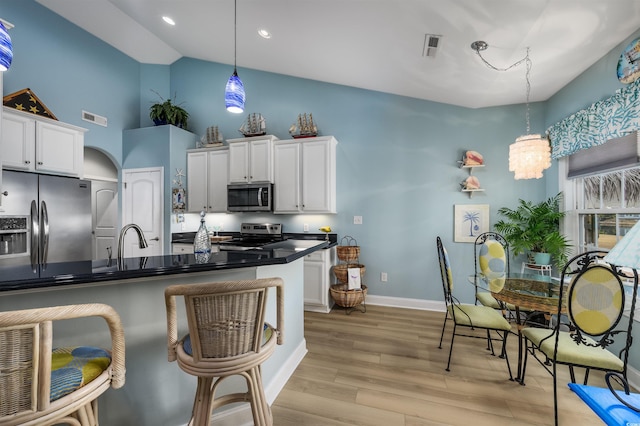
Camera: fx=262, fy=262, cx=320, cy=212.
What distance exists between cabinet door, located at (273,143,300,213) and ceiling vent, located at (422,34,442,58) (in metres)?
1.95

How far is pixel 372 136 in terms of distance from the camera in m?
3.80

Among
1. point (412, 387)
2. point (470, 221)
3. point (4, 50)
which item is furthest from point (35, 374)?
point (470, 221)

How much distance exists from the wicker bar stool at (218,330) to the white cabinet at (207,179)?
3229mm

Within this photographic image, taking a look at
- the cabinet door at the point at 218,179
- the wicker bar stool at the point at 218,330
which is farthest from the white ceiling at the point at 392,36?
the wicker bar stool at the point at 218,330

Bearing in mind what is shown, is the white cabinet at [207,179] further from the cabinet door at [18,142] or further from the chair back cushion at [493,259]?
the chair back cushion at [493,259]

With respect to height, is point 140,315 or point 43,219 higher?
point 43,219

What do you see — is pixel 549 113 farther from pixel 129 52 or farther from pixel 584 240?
pixel 129 52

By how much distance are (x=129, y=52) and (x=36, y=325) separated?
205 inches

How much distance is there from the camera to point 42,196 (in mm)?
2871

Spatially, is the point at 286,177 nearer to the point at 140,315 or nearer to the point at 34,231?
the point at 140,315

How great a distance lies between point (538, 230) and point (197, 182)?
15.5 ft

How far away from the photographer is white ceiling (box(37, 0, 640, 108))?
192cm

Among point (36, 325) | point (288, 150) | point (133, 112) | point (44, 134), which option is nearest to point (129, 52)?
point (133, 112)

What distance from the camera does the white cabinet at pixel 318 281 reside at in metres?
3.48
